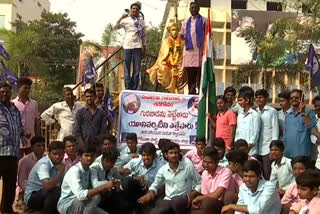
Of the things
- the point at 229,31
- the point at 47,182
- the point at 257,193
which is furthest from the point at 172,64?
the point at 229,31

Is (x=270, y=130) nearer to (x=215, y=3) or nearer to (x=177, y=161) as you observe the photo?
(x=177, y=161)

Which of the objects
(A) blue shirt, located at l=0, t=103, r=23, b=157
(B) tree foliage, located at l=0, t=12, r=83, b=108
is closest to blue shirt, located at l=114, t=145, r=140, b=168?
(A) blue shirt, located at l=0, t=103, r=23, b=157

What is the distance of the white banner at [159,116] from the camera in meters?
9.15

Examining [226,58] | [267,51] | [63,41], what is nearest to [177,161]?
[267,51]

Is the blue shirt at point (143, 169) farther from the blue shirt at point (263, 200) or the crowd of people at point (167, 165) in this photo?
the blue shirt at point (263, 200)

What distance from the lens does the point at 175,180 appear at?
6.68 metres

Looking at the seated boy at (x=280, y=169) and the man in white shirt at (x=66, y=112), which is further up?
the man in white shirt at (x=66, y=112)

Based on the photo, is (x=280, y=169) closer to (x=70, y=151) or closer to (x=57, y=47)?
(x=70, y=151)

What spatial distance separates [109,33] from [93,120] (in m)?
17.7

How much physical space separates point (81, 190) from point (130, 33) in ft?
14.6

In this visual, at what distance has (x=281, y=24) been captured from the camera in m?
17.2

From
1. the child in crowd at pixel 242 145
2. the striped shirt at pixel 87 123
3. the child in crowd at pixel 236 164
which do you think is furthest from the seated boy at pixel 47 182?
the child in crowd at pixel 242 145

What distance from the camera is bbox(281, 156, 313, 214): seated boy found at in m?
5.83

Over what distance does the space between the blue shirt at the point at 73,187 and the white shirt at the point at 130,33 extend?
13.4ft
